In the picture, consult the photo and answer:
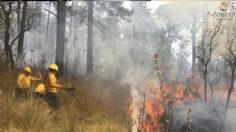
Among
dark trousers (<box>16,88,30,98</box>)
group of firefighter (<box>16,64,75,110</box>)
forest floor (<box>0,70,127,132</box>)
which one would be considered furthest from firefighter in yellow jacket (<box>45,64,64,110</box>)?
dark trousers (<box>16,88,30,98</box>)

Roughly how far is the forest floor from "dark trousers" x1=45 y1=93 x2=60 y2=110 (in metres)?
0.14

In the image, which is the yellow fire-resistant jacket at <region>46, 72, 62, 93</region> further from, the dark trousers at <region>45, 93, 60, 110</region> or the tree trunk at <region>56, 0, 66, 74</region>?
the tree trunk at <region>56, 0, 66, 74</region>

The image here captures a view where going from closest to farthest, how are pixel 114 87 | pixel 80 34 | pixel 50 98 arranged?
pixel 50 98, pixel 114 87, pixel 80 34

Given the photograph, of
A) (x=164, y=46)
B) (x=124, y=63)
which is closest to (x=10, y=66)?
(x=124, y=63)

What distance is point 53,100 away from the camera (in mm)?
9109

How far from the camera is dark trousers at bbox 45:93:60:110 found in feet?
29.3

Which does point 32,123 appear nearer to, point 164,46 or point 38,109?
point 38,109

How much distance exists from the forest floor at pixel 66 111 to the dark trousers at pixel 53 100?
0.14 metres

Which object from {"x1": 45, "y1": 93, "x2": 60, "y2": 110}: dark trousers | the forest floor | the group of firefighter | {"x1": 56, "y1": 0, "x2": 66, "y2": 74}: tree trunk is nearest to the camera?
the forest floor

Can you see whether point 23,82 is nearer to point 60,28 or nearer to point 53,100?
point 53,100

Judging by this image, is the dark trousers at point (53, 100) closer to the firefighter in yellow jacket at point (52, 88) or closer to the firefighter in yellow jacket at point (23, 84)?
the firefighter in yellow jacket at point (52, 88)

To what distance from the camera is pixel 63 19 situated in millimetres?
13805

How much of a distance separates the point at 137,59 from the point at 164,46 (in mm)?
4762

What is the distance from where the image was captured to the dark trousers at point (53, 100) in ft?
29.3
